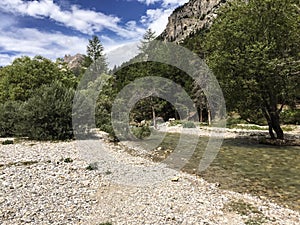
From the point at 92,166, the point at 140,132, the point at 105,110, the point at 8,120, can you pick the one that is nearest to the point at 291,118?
the point at 140,132

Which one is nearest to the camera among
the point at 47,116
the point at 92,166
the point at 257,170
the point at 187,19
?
the point at 92,166

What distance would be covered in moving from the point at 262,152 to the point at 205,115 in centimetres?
3392

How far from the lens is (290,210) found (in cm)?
895

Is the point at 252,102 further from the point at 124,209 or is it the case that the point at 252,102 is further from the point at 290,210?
the point at 124,209

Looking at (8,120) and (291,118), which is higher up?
(291,118)

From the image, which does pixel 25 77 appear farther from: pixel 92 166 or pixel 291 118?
pixel 291 118

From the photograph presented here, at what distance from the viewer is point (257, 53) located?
2014cm

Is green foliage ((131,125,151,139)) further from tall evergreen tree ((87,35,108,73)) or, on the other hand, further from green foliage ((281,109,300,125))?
tall evergreen tree ((87,35,108,73))

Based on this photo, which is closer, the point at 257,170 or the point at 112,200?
the point at 112,200

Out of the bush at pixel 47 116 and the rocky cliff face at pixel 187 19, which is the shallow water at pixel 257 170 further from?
the rocky cliff face at pixel 187 19

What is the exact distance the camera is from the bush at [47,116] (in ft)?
70.2

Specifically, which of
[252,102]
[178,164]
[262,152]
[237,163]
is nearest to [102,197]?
[178,164]

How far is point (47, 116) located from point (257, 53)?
17.0 m

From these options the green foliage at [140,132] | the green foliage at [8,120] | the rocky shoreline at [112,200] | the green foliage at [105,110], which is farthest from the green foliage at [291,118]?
the green foliage at [8,120]
